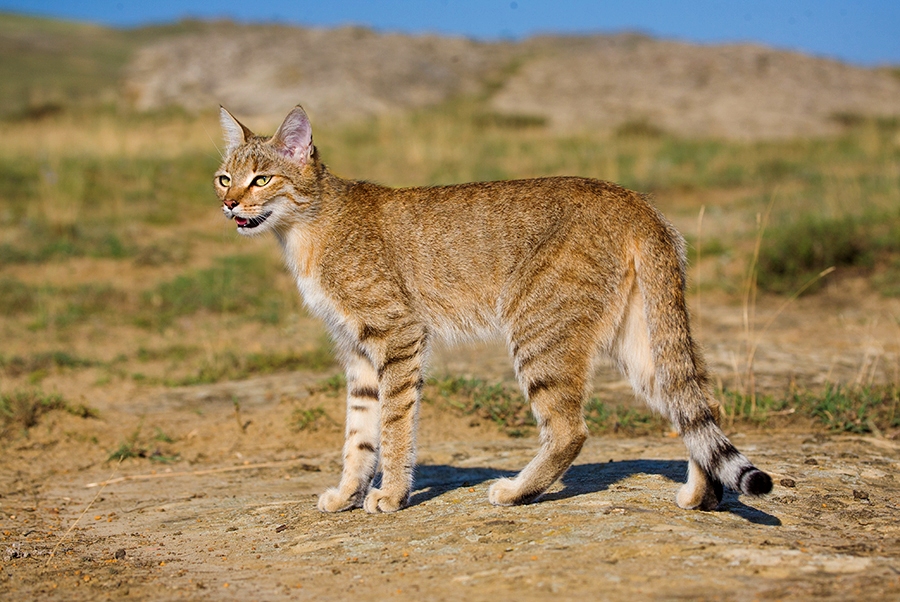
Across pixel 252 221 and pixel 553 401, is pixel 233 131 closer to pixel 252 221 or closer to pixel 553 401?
pixel 252 221

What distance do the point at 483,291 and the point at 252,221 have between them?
1419 millimetres

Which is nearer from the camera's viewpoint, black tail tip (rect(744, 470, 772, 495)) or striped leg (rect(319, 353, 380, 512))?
black tail tip (rect(744, 470, 772, 495))

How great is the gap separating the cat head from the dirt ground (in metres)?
1.60

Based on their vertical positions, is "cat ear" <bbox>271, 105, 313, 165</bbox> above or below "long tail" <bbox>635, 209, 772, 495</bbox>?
above

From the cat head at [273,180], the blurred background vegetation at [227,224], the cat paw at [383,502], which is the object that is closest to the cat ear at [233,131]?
the cat head at [273,180]

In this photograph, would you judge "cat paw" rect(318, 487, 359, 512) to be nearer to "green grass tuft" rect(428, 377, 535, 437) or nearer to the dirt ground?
the dirt ground

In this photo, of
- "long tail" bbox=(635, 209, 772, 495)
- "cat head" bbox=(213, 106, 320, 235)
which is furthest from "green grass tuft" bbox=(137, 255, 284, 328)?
"long tail" bbox=(635, 209, 772, 495)

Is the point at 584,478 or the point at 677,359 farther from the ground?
the point at 677,359

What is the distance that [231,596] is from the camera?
3389 millimetres

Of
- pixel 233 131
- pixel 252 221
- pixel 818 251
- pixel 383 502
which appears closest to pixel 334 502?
pixel 383 502

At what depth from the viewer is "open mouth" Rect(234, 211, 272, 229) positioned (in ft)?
16.6

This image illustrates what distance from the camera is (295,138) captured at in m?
5.16

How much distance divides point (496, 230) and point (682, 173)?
40.5 feet

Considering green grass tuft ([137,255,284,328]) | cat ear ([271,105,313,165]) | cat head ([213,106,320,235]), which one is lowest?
green grass tuft ([137,255,284,328])
